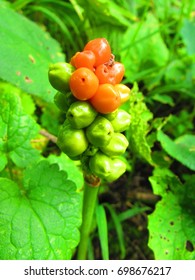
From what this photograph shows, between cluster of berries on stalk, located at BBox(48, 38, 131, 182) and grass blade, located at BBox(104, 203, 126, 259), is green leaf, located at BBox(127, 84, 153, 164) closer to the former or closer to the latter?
grass blade, located at BBox(104, 203, 126, 259)

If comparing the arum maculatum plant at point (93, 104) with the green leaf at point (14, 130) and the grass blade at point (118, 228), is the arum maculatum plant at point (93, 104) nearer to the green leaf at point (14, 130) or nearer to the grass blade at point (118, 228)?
the green leaf at point (14, 130)

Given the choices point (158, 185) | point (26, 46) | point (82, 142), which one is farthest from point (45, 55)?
point (82, 142)

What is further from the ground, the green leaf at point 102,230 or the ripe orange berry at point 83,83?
the ripe orange berry at point 83,83

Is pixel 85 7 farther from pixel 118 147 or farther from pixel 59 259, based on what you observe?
pixel 59 259

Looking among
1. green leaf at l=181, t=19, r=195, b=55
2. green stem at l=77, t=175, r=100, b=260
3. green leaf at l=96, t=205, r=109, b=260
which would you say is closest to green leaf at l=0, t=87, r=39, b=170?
green stem at l=77, t=175, r=100, b=260

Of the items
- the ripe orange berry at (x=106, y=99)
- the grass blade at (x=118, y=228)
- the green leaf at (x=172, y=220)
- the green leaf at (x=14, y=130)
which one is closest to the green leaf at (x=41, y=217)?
the green leaf at (x=14, y=130)

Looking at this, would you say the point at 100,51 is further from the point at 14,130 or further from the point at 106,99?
the point at 14,130
